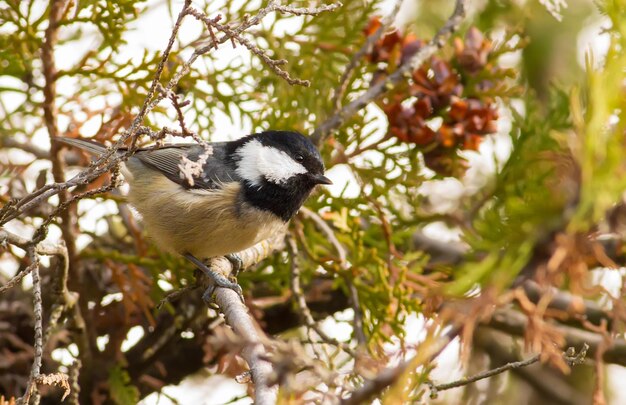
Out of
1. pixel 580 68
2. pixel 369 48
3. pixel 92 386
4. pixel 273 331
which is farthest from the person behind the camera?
pixel 580 68

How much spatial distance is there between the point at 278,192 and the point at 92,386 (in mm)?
845

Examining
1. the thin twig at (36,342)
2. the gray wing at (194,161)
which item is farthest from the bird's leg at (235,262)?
the thin twig at (36,342)

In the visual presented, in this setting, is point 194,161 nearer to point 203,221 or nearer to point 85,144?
point 203,221

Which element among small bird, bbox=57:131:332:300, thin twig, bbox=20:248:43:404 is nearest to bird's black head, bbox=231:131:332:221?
small bird, bbox=57:131:332:300

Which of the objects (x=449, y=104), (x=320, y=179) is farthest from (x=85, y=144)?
(x=449, y=104)

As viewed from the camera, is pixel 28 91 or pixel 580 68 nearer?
pixel 28 91

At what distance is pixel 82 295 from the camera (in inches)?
98.3

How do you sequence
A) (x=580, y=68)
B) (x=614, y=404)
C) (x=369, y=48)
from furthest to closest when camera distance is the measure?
(x=580, y=68), (x=614, y=404), (x=369, y=48)

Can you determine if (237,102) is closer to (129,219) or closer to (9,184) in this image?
(129,219)

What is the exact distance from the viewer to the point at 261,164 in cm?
265

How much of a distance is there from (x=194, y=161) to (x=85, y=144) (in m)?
0.53

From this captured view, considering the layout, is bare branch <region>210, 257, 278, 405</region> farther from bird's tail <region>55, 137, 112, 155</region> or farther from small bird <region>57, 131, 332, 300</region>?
bird's tail <region>55, 137, 112, 155</region>

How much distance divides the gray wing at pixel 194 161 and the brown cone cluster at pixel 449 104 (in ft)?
1.95

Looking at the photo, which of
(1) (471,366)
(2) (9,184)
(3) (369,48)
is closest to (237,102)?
(3) (369,48)
